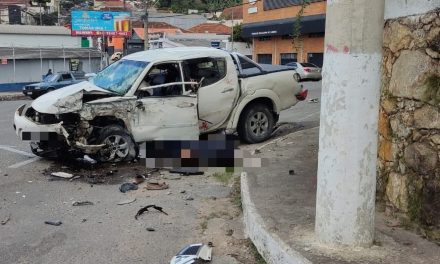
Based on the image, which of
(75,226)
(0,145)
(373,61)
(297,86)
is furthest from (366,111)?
(0,145)

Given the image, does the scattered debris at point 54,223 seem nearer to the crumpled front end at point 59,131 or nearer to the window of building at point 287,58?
the crumpled front end at point 59,131

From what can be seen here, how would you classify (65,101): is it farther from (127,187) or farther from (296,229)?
(296,229)

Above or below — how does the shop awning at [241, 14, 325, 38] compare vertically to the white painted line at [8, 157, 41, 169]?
above

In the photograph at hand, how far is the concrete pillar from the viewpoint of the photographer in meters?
4.07

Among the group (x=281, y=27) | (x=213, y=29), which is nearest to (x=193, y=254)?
(x=281, y=27)

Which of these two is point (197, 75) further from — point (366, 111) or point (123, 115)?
point (366, 111)

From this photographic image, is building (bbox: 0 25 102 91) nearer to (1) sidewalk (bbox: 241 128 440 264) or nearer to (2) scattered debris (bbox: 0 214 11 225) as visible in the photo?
(2) scattered debris (bbox: 0 214 11 225)

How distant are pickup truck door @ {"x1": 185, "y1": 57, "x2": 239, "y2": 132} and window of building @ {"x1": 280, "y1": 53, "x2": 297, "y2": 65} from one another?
3444cm

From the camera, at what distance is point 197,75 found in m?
9.47

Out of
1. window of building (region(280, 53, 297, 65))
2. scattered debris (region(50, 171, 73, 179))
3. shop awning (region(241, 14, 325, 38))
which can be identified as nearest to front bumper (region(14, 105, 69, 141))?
scattered debris (region(50, 171, 73, 179))

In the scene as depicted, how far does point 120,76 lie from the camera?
9.24 m

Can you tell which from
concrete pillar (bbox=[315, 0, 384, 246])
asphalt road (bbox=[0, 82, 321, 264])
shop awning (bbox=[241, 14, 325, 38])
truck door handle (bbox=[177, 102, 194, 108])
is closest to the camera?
concrete pillar (bbox=[315, 0, 384, 246])

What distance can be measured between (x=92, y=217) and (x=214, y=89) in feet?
12.8

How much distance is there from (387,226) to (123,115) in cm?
495
